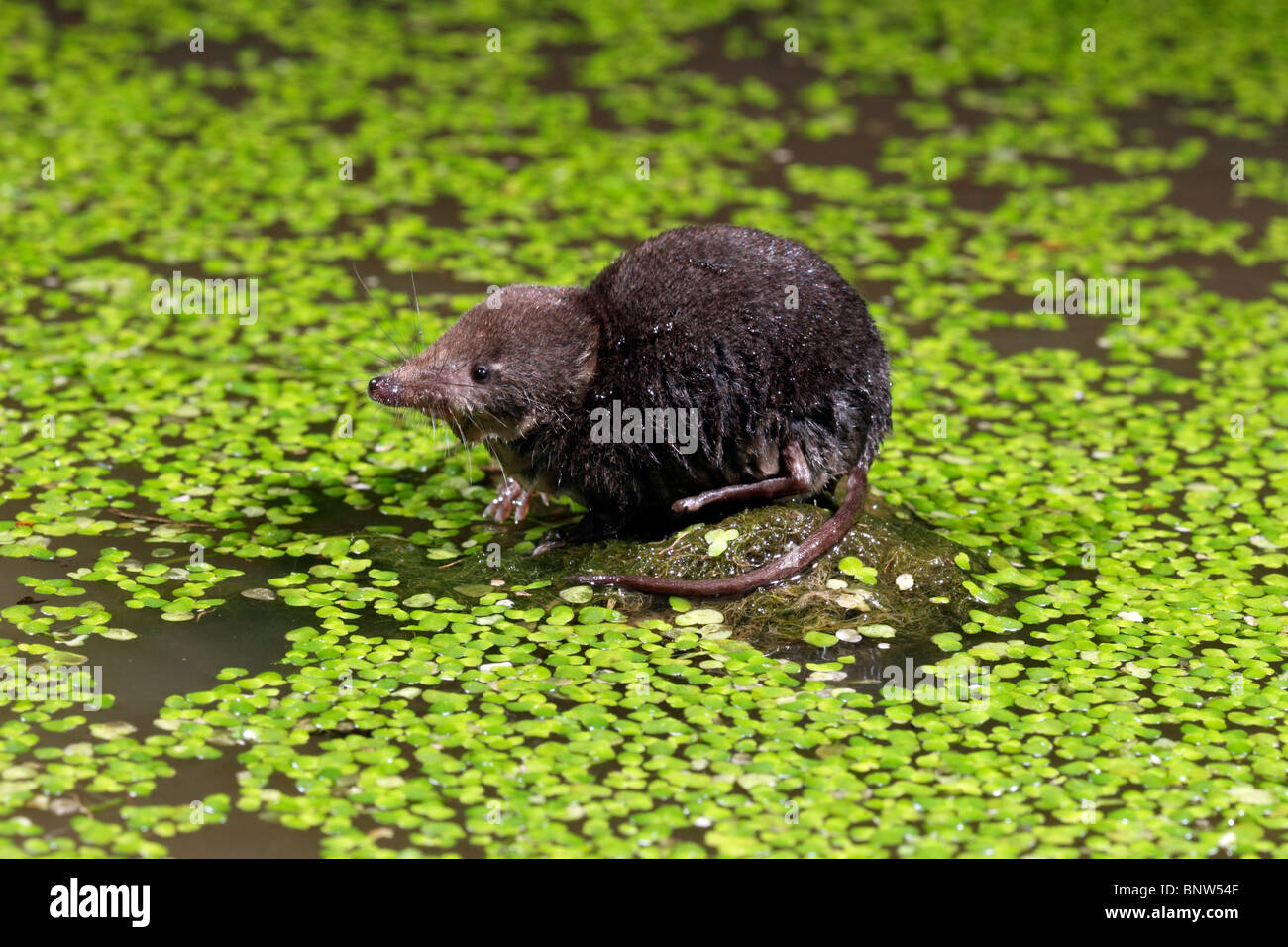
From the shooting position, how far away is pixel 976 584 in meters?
5.55

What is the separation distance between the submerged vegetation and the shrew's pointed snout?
2.06 ft

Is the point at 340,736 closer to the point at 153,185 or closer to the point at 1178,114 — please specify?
the point at 153,185

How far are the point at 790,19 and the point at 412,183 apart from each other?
3.97 meters

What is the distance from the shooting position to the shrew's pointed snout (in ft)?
17.5

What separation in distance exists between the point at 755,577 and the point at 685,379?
684 millimetres

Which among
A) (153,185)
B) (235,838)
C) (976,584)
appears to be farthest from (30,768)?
(153,185)

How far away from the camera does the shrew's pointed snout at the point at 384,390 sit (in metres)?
5.32
